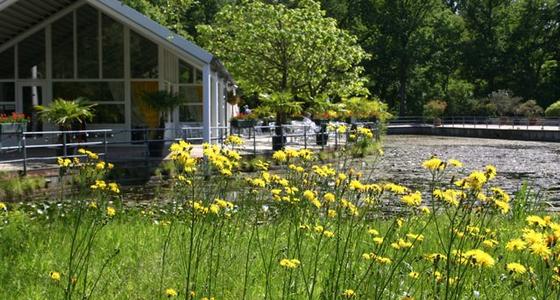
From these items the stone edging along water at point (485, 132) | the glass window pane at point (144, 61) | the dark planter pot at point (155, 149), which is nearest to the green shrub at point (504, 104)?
the stone edging along water at point (485, 132)

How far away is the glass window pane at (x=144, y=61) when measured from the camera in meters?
20.1

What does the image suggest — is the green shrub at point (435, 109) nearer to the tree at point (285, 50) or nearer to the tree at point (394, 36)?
the tree at point (394, 36)

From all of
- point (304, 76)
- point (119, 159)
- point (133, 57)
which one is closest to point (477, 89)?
point (304, 76)

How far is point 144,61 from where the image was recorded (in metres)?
20.2

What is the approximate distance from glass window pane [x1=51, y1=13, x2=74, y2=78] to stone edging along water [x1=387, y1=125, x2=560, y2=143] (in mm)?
28779

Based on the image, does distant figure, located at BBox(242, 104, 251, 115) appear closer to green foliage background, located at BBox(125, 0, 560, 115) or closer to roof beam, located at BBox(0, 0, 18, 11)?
roof beam, located at BBox(0, 0, 18, 11)

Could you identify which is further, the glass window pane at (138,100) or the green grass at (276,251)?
the glass window pane at (138,100)

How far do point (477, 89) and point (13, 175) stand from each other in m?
62.7

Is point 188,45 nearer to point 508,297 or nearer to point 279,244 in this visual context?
point 279,244

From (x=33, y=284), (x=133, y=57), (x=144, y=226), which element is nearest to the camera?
(x=33, y=284)

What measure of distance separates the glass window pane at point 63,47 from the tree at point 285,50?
22.1 feet

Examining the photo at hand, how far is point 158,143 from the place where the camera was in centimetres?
1625

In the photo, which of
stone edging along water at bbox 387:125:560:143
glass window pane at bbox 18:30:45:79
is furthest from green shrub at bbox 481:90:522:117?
glass window pane at bbox 18:30:45:79

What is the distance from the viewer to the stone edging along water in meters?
37.1
